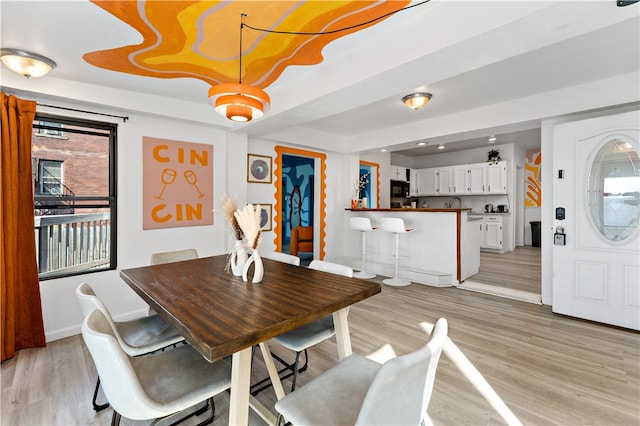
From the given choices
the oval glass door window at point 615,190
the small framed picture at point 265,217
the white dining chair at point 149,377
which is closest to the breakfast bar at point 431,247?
the oval glass door window at point 615,190

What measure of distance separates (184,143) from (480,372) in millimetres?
3875

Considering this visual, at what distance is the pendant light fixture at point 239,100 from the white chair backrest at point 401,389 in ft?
5.13

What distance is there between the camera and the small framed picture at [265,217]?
468 cm

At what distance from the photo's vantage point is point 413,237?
4883 mm

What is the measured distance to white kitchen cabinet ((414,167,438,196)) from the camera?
801 centimetres

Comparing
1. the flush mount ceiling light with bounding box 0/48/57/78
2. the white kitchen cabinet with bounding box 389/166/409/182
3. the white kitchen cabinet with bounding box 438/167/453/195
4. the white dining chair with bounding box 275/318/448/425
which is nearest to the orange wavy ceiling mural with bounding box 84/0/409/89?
the flush mount ceiling light with bounding box 0/48/57/78

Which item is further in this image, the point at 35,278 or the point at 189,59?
the point at 35,278

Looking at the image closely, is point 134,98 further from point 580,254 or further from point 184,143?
point 580,254

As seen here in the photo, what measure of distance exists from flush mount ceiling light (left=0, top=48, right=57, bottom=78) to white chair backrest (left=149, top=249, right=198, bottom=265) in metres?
1.77

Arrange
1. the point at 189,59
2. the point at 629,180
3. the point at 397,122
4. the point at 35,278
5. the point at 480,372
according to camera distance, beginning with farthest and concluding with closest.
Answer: the point at 397,122
the point at 629,180
the point at 35,278
the point at 189,59
the point at 480,372

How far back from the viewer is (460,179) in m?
7.54

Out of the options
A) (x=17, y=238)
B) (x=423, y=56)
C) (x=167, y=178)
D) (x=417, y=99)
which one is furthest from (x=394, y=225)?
(x=17, y=238)

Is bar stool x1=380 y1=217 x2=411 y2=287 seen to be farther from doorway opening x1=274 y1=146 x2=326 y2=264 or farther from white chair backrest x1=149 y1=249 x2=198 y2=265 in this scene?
white chair backrest x1=149 y1=249 x2=198 y2=265

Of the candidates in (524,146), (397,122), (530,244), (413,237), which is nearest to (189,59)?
(397,122)
